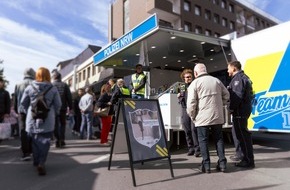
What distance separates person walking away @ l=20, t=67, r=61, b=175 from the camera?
181 inches

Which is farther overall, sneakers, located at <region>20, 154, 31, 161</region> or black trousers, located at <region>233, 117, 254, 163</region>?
sneakers, located at <region>20, 154, 31, 161</region>

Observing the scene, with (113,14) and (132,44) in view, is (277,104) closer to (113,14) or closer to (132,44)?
(132,44)

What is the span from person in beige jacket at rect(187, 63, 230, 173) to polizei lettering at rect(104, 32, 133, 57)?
14.0 feet

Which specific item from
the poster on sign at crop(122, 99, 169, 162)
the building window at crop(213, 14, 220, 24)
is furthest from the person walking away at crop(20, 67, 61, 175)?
the building window at crop(213, 14, 220, 24)

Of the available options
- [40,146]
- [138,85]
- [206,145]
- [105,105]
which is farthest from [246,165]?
[105,105]

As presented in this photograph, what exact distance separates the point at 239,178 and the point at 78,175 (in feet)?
8.17

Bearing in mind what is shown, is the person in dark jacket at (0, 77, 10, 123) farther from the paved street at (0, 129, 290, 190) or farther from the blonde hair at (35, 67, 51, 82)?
the blonde hair at (35, 67, 51, 82)

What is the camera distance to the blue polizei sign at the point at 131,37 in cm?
758

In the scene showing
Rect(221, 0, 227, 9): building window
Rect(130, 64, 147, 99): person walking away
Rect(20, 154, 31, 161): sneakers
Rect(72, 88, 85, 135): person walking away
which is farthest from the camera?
Rect(221, 0, 227, 9): building window

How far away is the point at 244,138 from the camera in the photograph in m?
5.03

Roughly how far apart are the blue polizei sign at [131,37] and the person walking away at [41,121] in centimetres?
352

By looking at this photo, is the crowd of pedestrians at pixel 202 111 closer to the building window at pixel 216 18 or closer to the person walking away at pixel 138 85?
the person walking away at pixel 138 85

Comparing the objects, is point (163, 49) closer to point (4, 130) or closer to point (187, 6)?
point (4, 130)

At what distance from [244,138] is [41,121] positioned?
11.3ft
